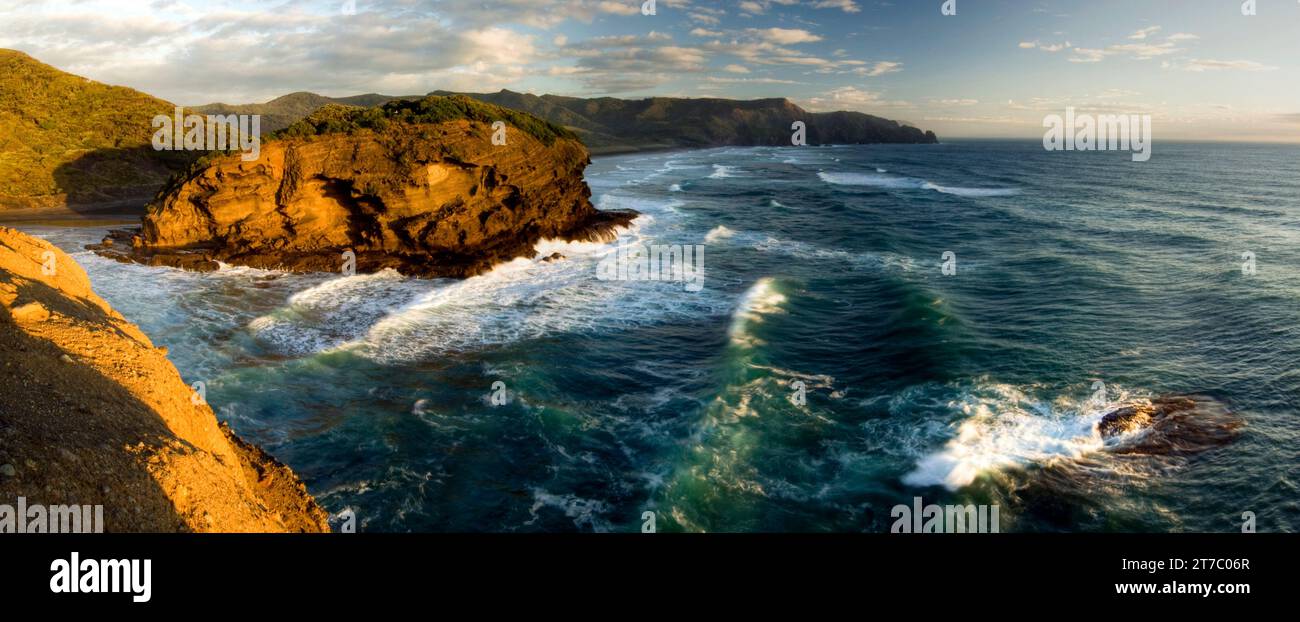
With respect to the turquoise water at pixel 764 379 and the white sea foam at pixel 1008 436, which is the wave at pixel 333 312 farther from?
the white sea foam at pixel 1008 436

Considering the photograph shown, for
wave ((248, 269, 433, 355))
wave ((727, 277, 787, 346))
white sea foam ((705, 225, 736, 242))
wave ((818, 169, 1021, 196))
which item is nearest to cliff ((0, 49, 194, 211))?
wave ((248, 269, 433, 355))

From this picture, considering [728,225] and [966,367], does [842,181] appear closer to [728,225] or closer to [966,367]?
[728,225]

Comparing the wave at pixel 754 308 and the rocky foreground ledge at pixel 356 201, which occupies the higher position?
the rocky foreground ledge at pixel 356 201

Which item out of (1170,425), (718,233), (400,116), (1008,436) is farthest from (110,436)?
(718,233)

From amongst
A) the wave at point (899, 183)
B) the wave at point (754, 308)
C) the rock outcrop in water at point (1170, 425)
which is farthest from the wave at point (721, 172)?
the rock outcrop in water at point (1170, 425)

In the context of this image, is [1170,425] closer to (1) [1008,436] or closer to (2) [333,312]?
(1) [1008,436]

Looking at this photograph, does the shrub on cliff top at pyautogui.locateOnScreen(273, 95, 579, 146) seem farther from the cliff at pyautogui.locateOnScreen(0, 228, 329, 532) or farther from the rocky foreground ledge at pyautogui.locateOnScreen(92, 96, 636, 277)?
the cliff at pyautogui.locateOnScreen(0, 228, 329, 532)
